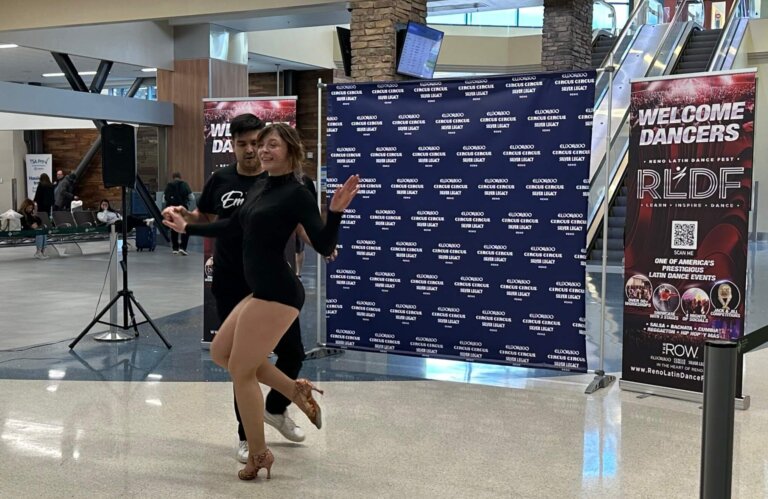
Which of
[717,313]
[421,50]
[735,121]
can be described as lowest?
[717,313]

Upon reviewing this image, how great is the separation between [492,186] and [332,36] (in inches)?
629

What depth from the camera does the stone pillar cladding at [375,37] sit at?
10.9m

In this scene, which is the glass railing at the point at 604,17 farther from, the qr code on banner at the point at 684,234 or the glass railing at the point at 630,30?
the qr code on banner at the point at 684,234

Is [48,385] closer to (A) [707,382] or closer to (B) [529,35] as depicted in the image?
(A) [707,382]

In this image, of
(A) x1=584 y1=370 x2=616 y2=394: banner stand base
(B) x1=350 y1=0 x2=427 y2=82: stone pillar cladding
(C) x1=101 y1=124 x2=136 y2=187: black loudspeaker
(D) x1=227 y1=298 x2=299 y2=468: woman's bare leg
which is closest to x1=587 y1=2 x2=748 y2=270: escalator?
(B) x1=350 y1=0 x2=427 y2=82: stone pillar cladding

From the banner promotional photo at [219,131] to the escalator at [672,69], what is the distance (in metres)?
6.34

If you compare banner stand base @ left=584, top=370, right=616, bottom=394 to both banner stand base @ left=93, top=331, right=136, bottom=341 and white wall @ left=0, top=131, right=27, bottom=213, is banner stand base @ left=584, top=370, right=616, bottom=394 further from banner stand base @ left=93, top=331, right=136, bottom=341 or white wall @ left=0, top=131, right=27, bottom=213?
white wall @ left=0, top=131, right=27, bottom=213

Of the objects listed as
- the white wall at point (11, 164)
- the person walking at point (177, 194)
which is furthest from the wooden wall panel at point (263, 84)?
the white wall at point (11, 164)

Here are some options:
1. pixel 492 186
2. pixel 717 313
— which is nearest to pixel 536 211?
pixel 492 186

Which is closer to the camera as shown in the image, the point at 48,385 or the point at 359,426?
the point at 359,426

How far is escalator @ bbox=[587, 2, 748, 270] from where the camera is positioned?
12148mm

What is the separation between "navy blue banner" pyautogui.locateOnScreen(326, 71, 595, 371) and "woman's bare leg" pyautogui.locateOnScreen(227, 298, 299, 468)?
2.27 meters

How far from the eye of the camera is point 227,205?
4.27m

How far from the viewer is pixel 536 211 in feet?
17.6
